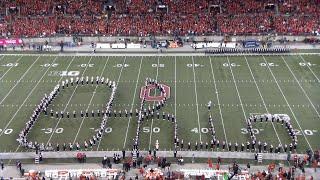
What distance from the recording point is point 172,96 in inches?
1168

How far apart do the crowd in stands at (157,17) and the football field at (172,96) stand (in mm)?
6125

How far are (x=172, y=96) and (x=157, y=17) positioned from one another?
55.1ft

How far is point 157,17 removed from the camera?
4512 centimetres

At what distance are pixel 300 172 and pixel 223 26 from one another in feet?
78.6

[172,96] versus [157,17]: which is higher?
[157,17]

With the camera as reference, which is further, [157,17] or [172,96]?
[157,17]

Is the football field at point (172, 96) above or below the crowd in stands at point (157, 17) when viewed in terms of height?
below

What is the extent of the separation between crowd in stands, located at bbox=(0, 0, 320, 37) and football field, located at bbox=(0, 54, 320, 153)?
6125 millimetres

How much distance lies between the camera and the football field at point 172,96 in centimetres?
2480

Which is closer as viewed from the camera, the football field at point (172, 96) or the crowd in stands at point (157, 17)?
the football field at point (172, 96)

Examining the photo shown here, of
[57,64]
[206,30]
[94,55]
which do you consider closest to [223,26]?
[206,30]

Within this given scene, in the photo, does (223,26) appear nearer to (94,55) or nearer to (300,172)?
(94,55)

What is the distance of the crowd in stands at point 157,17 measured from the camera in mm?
43219

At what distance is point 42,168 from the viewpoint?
2192 centimetres
